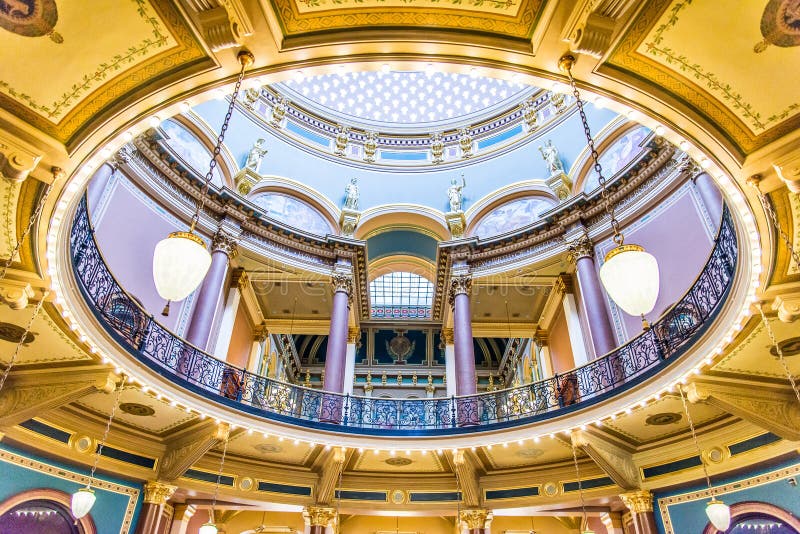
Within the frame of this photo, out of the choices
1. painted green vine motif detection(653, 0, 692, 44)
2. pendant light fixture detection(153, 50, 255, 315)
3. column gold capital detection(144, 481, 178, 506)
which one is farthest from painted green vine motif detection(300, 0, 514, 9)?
column gold capital detection(144, 481, 178, 506)

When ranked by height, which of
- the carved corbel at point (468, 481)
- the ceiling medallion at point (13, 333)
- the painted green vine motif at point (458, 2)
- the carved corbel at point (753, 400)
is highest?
the painted green vine motif at point (458, 2)

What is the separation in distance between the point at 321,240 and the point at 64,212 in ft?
28.5

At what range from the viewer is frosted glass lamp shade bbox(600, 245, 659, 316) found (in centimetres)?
374

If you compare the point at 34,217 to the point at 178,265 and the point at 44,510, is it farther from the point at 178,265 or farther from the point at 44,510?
the point at 44,510

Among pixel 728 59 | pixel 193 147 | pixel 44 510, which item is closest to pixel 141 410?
pixel 44 510

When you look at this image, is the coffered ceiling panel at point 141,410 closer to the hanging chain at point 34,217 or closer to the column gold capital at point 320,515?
the column gold capital at point 320,515

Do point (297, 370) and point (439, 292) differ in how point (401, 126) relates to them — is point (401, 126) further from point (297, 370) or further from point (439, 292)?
point (297, 370)

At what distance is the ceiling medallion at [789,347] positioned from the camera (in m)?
5.80

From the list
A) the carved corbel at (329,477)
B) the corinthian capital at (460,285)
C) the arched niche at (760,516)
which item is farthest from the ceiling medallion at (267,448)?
the arched niche at (760,516)

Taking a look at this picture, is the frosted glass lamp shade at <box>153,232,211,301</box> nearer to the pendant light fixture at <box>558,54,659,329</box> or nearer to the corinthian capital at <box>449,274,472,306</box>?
the pendant light fixture at <box>558,54,659,329</box>

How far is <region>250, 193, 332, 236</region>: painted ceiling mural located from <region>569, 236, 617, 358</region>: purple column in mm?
7093

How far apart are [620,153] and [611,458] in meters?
7.40

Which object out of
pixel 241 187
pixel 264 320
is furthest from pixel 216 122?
pixel 264 320

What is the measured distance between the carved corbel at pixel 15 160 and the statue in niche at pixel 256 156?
954 cm
